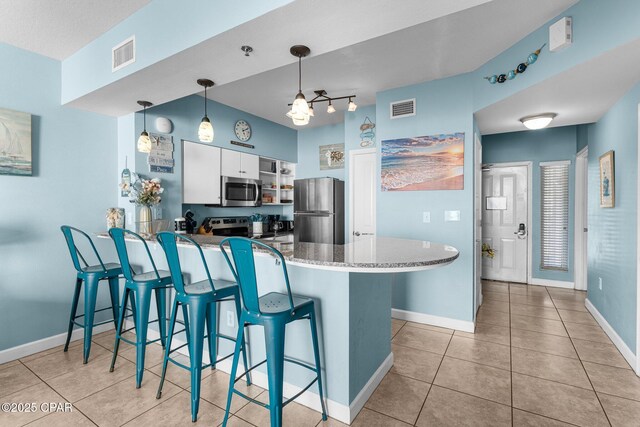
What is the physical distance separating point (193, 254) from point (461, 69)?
119 inches

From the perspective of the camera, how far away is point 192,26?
1893mm

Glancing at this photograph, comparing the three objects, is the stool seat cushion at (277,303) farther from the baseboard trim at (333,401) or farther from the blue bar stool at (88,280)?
the blue bar stool at (88,280)

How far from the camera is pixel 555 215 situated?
Result: 4.81 metres

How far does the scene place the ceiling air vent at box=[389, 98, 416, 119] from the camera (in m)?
3.42

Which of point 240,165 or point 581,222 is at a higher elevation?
point 240,165

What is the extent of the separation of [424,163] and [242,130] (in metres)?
2.56

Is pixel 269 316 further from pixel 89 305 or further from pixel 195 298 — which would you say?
pixel 89 305

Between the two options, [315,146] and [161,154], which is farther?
[315,146]

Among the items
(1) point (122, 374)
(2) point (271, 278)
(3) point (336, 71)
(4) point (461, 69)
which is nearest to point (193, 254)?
(2) point (271, 278)

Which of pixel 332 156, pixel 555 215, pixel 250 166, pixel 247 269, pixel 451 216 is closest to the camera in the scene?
pixel 247 269

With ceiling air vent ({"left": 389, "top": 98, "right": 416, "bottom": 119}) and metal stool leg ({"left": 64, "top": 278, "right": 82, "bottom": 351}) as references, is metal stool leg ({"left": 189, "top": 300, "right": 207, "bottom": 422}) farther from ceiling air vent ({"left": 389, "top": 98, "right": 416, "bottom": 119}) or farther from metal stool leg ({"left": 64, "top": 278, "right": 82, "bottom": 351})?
ceiling air vent ({"left": 389, "top": 98, "right": 416, "bottom": 119})

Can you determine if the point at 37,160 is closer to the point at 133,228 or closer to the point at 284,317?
the point at 133,228

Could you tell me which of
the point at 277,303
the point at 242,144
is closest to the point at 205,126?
the point at 277,303

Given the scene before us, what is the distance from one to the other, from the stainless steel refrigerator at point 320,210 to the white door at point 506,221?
260 centimetres
